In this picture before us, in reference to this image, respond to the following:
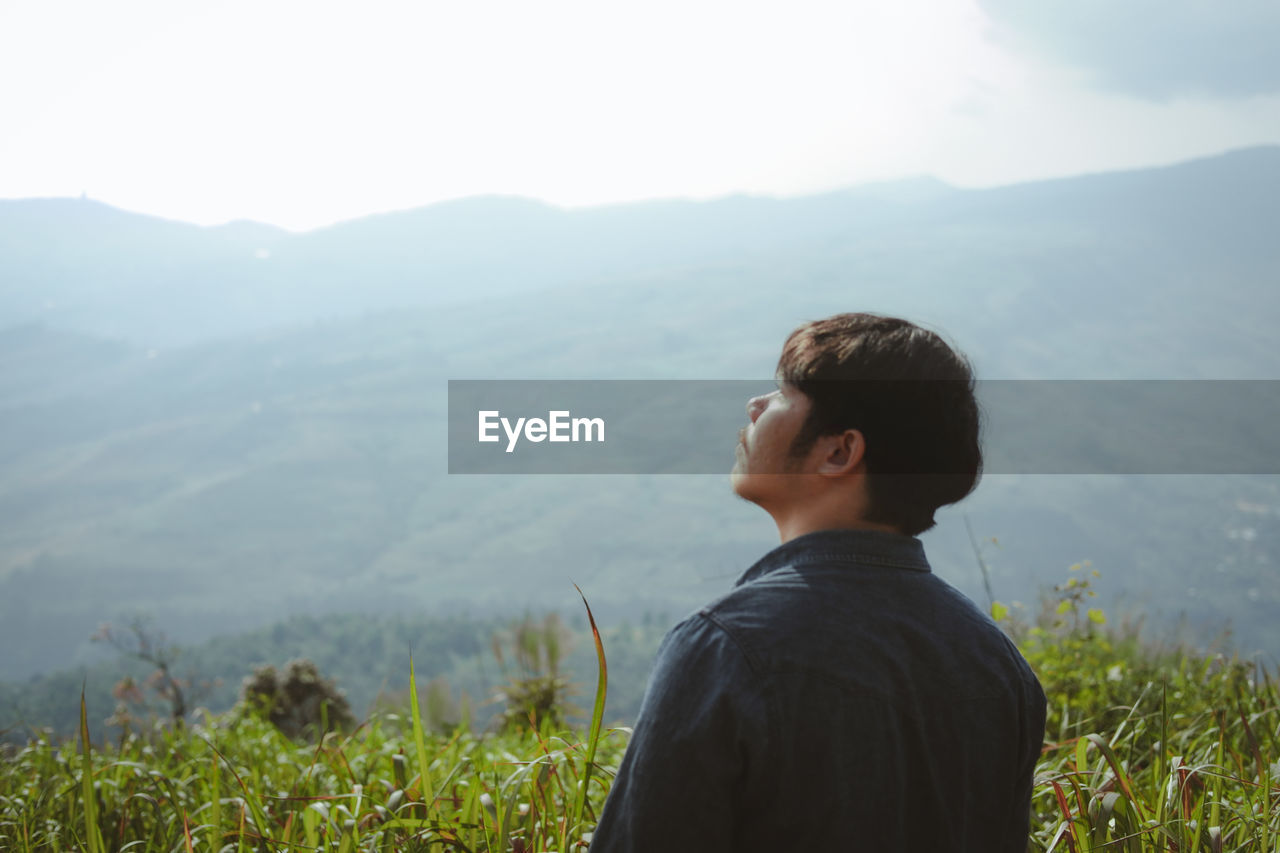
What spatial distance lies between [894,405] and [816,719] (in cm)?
32

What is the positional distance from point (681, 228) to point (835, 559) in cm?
16972

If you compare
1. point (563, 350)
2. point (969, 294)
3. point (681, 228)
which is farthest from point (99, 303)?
point (969, 294)

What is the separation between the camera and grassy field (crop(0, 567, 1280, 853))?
147 centimetres

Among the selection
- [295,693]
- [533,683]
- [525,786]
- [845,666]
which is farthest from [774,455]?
[295,693]

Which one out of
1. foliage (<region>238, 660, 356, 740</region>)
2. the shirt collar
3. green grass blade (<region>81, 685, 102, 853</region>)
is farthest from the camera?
foliage (<region>238, 660, 356, 740</region>)

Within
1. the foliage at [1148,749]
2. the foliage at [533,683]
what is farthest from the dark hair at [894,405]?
the foliage at [533,683]

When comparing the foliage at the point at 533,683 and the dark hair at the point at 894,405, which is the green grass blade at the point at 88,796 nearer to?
the dark hair at the point at 894,405

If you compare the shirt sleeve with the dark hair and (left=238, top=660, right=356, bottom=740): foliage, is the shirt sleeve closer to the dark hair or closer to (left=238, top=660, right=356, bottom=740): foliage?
the dark hair

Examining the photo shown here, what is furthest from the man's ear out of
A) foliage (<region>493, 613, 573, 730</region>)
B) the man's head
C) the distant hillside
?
the distant hillside

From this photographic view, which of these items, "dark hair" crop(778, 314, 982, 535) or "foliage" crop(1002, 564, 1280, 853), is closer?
"dark hair" crop(778, 314, 982, 535)

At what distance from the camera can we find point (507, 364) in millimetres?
125625

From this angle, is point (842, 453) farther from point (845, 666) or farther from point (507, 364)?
point (507, 364)

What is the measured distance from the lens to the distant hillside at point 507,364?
70.9 m

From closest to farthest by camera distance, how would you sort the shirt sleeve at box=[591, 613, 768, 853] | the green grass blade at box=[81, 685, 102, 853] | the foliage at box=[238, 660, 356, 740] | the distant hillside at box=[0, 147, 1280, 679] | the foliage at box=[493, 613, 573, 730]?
the shirt sleeve at box=[591, 613, 768, 853]
the green grass blade at box=[81, 685, 102, 853]
the foliage at box=[493, 613, 573, 730]
the foliage at box=[238, 660, 356, 740]
the distant hillside at box=[0, 147, 1280, 679]
